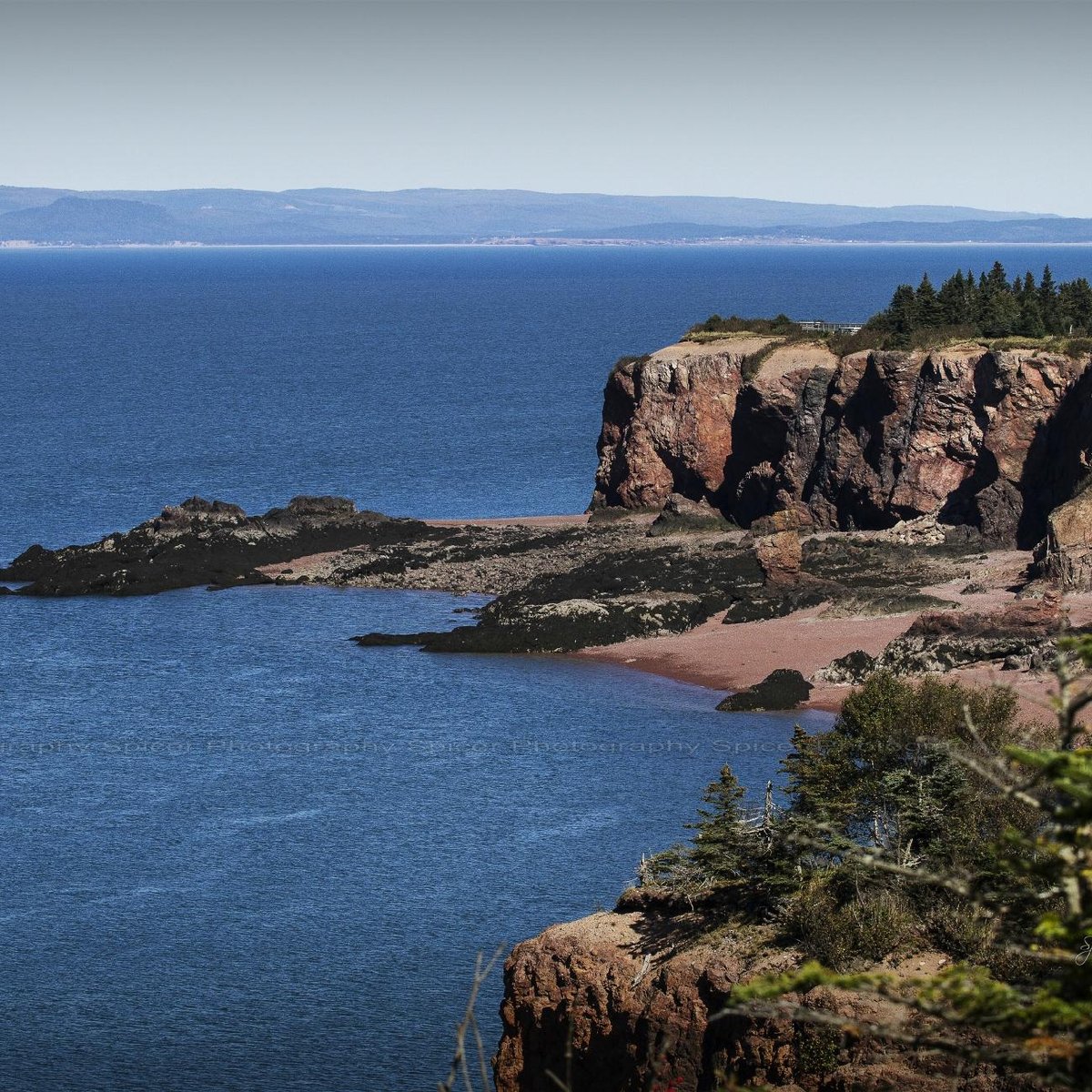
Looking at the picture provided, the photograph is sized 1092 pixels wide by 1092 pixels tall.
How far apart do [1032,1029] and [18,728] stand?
52.7 metres

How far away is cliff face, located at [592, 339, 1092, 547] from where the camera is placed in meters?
86.2

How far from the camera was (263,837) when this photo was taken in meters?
50.7

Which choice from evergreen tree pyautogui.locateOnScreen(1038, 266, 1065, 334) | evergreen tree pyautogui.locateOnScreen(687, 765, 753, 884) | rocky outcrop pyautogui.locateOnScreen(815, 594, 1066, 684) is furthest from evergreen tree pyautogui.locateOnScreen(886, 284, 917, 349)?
evergreen tree pyautogui.locateOnScreen(687, 765, 753, 884)

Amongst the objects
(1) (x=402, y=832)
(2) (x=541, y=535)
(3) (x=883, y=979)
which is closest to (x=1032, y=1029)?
(3) (x=883, y=979)

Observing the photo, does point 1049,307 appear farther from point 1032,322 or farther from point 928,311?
point 1032,322

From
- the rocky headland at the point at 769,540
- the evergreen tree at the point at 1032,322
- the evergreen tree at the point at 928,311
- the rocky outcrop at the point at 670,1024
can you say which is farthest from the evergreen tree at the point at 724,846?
the evergreen tree at the point at 928,311

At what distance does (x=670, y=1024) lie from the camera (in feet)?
98.2

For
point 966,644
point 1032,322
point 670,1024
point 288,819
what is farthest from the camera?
point 1032,322

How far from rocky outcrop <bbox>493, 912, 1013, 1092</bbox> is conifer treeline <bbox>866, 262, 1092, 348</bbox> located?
219 feet

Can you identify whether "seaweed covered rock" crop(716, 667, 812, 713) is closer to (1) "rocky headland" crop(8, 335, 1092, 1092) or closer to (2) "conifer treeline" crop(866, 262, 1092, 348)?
(1) "rocky headland" crop(8, 335, 1092, 1092)

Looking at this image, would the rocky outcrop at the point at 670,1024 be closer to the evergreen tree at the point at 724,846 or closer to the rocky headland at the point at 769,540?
the evergreen tree at the point at 724,846

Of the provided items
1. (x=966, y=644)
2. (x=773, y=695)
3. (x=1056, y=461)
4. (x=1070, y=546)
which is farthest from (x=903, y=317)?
(x=773, y=695)

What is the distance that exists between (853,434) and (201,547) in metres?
32.1

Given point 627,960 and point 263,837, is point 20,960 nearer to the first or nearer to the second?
point 263,837
